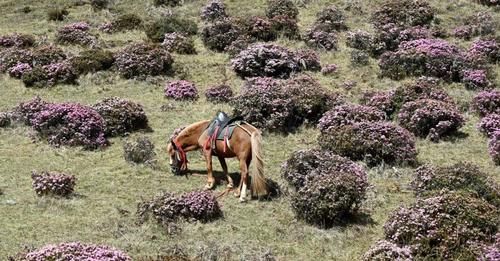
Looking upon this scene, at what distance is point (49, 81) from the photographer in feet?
93.4

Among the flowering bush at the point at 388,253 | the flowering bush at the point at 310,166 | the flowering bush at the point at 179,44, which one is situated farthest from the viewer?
the flowering bush at the point at 179,44

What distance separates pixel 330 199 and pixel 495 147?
7.33 meters

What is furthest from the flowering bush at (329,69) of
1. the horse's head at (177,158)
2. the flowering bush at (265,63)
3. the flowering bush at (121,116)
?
the horse's head at (177,158)

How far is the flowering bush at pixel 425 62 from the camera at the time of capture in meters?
27.5

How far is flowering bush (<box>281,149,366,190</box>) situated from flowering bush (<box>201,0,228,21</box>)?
20.5m

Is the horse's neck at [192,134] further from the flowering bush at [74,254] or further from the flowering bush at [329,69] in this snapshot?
the flowering bush at [329,69]

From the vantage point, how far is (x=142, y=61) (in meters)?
29.2

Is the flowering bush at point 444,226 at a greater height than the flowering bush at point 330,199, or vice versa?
the flowering bush at point 444,226

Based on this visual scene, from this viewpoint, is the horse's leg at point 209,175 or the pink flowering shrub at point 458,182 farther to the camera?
the horse's leg at point 209,175

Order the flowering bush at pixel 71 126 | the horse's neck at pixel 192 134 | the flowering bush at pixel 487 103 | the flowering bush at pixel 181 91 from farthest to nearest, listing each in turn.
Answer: the flowering bush at pixel 181 91
the flowering bush at pixel 487 103
the flowering bush at pixel 71 126
the horse's neck at pixel 192 134

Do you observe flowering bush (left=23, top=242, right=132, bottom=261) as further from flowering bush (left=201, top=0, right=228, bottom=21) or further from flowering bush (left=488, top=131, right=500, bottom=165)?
flowering bush (left=201, top=0, right=228, bottom=21)

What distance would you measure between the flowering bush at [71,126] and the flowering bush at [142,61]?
612 cm

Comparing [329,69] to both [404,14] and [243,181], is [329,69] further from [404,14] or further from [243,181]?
[243,181]

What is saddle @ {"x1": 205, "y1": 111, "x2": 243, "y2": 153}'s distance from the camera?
17.1 meters
